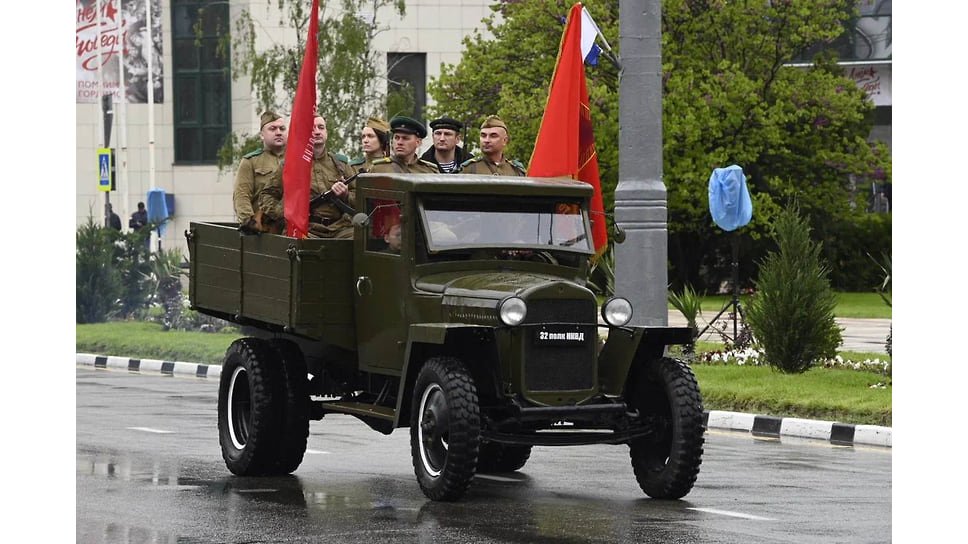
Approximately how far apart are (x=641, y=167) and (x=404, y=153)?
441 centimetres

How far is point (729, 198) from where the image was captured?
28266mm

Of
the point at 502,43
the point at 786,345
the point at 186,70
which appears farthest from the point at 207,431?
the point at 186,70

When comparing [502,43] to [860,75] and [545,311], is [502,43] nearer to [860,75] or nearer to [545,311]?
[860,75]

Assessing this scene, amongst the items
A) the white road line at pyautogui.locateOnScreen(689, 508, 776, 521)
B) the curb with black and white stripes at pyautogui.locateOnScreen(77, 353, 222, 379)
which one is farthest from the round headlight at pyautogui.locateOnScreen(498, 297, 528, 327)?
the curb with black and white stripes at pyautogui.locateOnScreen(77, 353, 222, 379)

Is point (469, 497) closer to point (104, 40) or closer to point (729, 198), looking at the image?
point (729, 198)

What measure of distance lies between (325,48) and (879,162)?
14.5 metres

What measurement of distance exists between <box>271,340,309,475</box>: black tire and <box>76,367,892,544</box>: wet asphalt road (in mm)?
259

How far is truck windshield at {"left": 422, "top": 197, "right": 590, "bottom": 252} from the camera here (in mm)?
11828

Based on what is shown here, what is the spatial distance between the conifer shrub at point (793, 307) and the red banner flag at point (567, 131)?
5741mm

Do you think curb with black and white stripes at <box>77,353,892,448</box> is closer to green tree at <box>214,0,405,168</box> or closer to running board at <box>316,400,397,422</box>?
running board at <box>316,400,397,422</box>

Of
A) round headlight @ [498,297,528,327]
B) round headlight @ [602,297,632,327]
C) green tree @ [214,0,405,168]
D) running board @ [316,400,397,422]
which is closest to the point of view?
round headlight @ [498,297,528,327]

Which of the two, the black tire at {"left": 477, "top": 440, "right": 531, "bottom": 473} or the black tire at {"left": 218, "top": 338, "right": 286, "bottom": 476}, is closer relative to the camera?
the black tire at {"left": 218, "top": 338, "right": 286, "bottom": 476}

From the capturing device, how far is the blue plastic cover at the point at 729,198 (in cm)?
2819

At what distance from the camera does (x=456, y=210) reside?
39.0 ft
